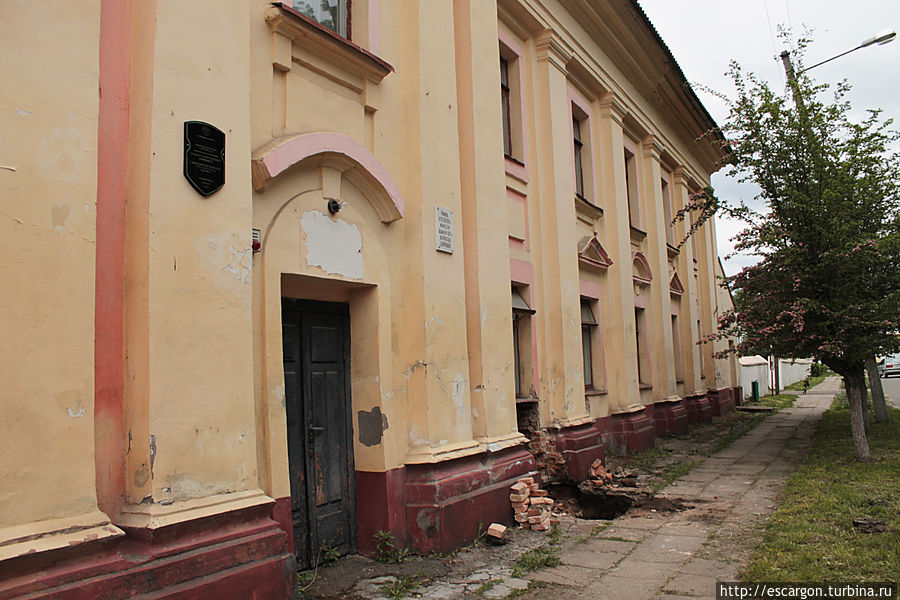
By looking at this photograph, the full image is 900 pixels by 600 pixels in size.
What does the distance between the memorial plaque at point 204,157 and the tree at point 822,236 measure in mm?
8420

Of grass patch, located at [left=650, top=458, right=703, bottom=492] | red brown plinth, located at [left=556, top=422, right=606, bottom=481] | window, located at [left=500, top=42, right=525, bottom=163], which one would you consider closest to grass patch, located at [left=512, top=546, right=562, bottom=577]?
→ red brown plinth, located at [left=556, top=422, right=606, bottom=481]

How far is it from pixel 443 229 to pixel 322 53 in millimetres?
1946

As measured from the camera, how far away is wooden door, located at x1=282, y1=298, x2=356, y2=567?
17.3 feet

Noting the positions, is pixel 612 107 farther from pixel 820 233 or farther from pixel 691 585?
pixel 691 585

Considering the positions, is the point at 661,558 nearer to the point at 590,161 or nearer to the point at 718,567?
the point at 718,567

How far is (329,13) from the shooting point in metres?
5.86

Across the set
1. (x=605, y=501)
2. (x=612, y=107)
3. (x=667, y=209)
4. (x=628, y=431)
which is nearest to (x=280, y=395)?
(x=605, y=501)

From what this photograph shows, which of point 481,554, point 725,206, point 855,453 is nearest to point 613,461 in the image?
point 855,453

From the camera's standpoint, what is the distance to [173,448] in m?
3.68

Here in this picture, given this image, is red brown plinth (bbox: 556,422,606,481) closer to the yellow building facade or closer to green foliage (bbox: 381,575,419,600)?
the yellow building facade

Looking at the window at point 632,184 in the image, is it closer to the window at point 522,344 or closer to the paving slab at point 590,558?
the window at point 522,344

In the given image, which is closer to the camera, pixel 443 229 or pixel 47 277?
pixel 47 277

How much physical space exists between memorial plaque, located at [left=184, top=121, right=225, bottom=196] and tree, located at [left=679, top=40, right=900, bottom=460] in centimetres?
842

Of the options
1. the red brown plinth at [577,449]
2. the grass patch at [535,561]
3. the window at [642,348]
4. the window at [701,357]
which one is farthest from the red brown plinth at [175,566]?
the window at [701,357]
